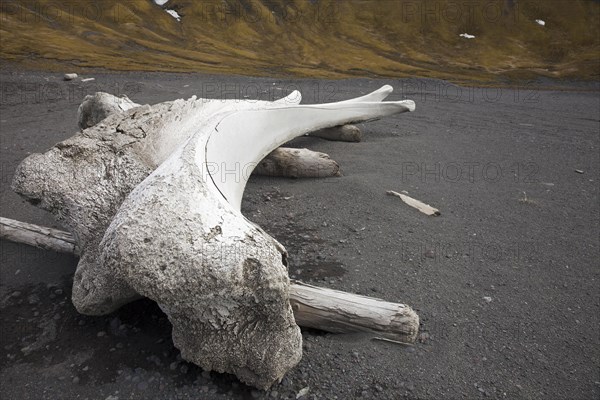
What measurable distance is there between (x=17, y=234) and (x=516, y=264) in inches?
113

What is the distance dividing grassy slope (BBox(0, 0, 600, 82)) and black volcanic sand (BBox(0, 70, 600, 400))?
554 cm

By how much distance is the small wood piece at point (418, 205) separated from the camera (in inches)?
116

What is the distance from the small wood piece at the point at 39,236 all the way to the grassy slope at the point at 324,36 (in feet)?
21.1

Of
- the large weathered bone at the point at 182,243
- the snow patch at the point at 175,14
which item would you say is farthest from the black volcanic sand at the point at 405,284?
the snow patch at the point at 175,14

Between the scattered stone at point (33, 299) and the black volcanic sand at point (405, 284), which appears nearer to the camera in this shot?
the black volcanic sand at point (405, 284)

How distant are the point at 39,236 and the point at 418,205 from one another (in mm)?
2383

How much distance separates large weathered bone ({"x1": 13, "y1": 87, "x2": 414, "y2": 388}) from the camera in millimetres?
1450

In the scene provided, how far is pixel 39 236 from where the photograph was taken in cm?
246

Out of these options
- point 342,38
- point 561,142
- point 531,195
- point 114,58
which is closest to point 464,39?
point 342,38

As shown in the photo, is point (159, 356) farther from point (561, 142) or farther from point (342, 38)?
point (342, 38)

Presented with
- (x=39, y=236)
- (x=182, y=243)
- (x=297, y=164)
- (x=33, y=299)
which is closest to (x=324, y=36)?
(x=297, y=164)

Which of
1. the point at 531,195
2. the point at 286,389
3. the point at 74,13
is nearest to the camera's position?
the point at 286,389

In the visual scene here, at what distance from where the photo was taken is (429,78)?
8656mm

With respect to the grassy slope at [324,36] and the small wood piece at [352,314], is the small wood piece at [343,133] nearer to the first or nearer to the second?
the small wood piece at [352,314]
